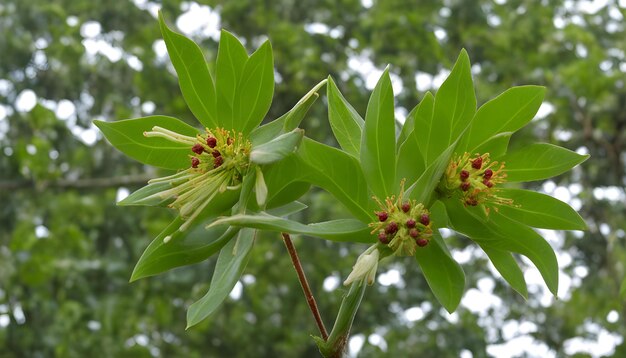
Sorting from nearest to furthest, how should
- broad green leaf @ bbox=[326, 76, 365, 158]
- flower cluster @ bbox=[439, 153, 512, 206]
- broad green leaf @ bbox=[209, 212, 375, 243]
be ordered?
broad green leaf @ bbox=[209, 212, 375, 243], flower cluster @ bbox=[439, 153, 512, 206], broad green leaf @ bbox=[326, 76, 365, 158]

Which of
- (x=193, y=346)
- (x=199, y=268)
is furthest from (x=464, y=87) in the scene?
(x=193, y=346)

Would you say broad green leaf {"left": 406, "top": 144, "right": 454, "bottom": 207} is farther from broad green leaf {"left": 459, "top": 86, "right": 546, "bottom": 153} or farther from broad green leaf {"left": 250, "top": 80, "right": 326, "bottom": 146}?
broad green leaf {"left": 250, "top": 80, "right": 326, "bottom": 146}

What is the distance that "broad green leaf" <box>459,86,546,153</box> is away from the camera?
142 centimetres

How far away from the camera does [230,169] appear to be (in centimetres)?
144

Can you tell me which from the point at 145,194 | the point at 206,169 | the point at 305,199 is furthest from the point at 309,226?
the point at 305,199

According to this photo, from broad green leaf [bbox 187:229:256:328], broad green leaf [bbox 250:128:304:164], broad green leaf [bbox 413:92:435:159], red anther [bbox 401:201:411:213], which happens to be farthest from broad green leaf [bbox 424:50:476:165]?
broad green leaf [bbox 187:229:256:328]

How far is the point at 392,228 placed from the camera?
1327 millimetres

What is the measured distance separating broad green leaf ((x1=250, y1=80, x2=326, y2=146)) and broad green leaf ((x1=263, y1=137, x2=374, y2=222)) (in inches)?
1.5

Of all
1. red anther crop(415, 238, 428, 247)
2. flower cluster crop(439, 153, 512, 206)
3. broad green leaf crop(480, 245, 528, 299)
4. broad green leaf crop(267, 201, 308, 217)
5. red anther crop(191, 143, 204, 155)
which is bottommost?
broad green leaf crop(267, 201, 308, 217)

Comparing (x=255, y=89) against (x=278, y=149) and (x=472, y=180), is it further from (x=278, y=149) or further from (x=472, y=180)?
(x=472, y=180)

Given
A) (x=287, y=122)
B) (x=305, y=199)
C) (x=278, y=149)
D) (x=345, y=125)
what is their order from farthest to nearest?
(x=305, y=199), (x=345, y=125), (x=287, y=122), (x=278, y=149)

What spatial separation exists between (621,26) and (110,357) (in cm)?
482

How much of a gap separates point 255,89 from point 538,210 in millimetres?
545

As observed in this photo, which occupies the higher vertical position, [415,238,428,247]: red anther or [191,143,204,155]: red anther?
[415,238,428,247]: red anther
